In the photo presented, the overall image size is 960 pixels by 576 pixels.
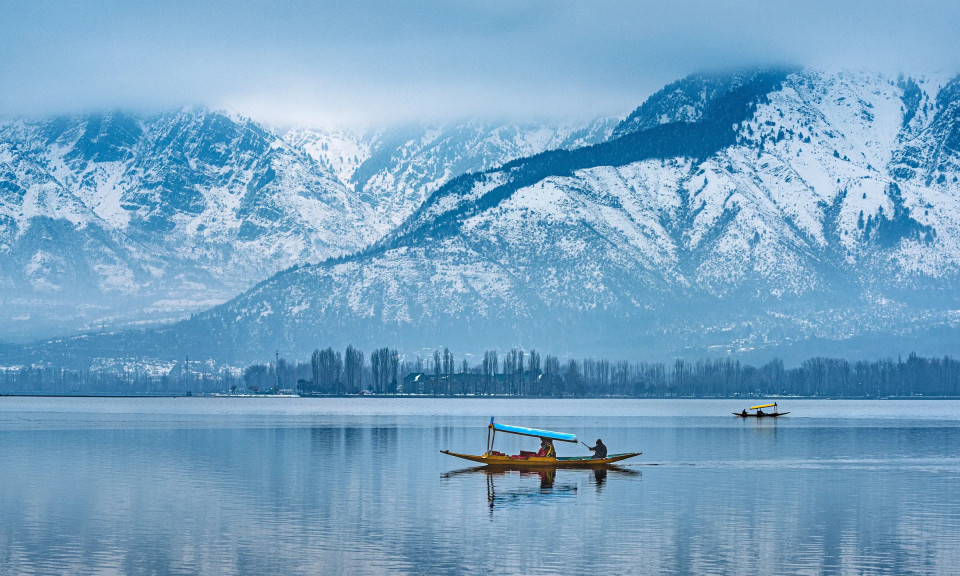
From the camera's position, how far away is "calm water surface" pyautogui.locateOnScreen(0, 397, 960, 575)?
6781 cm

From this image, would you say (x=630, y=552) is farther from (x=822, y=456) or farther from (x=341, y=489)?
(x=822, y=456)

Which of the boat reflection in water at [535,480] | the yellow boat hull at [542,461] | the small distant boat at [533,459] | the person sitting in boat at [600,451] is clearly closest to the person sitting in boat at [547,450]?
the small distant boat at [533,459]

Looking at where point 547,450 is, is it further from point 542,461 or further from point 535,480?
point 535,480

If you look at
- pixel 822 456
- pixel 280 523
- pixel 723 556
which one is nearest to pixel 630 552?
pixel 723 556

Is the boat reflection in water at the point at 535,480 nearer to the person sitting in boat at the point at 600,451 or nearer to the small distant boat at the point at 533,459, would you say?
the small distant boat at the point at 533,459

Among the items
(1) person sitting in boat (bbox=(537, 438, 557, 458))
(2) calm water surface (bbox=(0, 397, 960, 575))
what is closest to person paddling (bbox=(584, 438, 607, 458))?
(2) calm water surface (bbox=(0, 397, 960, 575))

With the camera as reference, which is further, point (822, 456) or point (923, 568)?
point (822, 456)

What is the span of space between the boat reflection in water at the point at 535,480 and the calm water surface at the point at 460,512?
256 mm

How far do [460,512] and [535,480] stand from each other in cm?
2445

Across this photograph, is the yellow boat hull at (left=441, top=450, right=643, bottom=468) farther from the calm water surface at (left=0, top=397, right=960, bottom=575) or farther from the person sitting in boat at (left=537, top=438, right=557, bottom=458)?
the calm water surface at (left=0, top=397, right=960, bottom=575)

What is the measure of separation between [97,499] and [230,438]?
7474 centimetres

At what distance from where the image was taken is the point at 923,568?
6650 centimetres

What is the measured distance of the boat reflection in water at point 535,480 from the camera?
3737 inches

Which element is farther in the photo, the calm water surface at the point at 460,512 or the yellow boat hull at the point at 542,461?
the yellow boat hull at the point at 542,461
